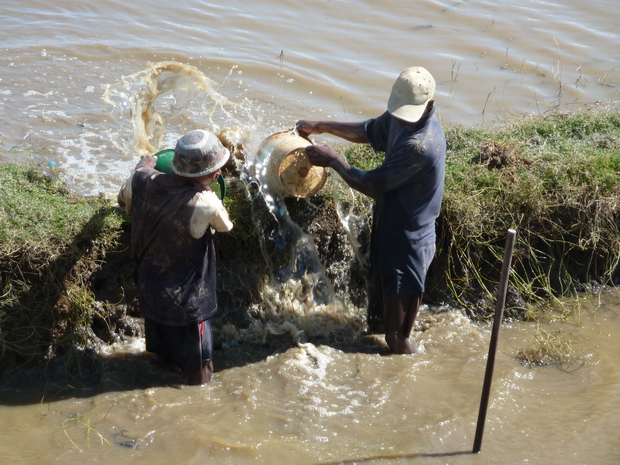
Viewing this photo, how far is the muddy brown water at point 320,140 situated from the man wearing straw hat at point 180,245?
291 mm

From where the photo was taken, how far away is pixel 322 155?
4.09m

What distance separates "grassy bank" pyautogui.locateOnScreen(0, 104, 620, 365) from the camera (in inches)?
158

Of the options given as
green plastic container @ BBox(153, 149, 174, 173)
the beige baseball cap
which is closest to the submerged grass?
green plastic container @ BBox(153, 149, 174, 173)

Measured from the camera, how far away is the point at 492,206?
5.04 metres

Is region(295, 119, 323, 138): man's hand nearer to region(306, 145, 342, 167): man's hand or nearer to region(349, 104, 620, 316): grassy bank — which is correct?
region(306, 145, 342, 167): man's hand

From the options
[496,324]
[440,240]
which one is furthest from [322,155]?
[496,324]

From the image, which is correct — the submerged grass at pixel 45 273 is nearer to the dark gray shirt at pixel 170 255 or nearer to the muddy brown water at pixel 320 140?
the muddy brown water at pixel 320 140

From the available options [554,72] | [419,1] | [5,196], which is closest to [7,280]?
[5,196]

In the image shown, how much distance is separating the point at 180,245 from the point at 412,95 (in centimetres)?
163

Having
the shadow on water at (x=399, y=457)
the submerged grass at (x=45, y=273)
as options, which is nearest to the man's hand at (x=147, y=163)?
the submerged grass at (x=45, y=273)

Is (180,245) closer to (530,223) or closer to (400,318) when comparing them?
(400,318)

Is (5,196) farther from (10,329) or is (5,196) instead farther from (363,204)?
(363,204)

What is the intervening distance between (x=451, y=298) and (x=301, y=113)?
3.75 m

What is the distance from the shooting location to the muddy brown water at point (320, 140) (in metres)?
3.54
